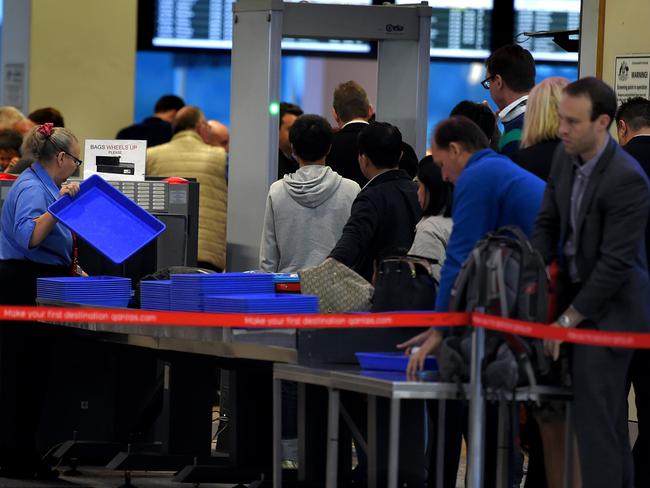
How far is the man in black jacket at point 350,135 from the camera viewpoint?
7269mm

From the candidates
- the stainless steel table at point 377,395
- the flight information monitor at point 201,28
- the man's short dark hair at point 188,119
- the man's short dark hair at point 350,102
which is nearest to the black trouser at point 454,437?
the stainless steel table at point 377,395

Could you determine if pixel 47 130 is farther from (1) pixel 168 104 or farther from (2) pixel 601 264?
(1) pixel 168 104

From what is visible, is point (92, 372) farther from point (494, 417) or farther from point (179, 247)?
point (494, 417)

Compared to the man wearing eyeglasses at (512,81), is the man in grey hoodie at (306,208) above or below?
below

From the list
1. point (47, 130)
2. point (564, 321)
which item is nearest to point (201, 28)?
point (47, 130)

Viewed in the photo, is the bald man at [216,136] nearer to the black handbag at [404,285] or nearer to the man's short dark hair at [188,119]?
the man's short dark hair at [188,119]

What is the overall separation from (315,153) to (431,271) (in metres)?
1.40

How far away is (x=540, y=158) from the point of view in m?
5.46

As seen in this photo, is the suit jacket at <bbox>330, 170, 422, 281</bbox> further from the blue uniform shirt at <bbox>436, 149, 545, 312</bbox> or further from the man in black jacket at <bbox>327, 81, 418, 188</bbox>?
the blue uniform shirt at <bbox>436, 149, 545, 312</bbox>

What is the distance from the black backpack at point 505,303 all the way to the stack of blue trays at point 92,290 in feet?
5.95

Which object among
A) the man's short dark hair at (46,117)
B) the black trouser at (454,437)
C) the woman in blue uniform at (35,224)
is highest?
the man's short dark hair at (46,117)

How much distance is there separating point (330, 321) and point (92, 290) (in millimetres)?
1355

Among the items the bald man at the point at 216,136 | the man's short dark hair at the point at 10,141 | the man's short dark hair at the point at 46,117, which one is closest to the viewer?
the man's short dark hair at the point at 10,141

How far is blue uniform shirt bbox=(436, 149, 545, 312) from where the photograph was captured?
498 cm
